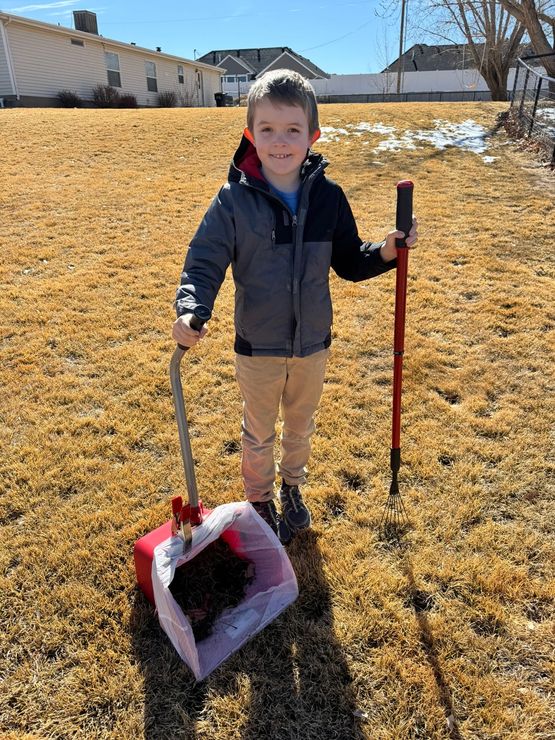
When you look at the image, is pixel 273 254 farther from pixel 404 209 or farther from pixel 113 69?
pixel 113 69

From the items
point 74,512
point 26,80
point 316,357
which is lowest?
point 74,512

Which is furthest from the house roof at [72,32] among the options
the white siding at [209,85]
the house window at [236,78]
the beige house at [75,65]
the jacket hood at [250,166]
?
the jacket hood at [250,166]

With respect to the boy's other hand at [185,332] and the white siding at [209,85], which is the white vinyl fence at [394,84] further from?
the boy's other hand at [185,332]

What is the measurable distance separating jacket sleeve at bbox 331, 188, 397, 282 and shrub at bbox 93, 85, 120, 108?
24.4m

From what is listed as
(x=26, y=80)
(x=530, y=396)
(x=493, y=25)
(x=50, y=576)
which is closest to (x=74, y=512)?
(x=50, y=576)

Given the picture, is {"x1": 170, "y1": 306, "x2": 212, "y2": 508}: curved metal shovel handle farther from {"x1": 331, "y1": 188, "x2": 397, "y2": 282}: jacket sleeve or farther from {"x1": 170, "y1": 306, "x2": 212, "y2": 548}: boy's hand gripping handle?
{"x1": 331, "y1": 188, "x2": 397, "y2": 282}: jacket sleeve

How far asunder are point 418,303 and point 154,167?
6.91m

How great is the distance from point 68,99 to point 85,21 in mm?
5768

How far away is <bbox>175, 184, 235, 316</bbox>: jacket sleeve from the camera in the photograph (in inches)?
71.4

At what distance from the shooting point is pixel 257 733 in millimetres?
1717

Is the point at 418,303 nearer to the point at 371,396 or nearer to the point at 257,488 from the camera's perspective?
the point at 371,396

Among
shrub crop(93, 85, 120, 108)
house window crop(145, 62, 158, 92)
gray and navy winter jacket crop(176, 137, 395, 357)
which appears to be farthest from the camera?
house window crop(145, 62, 158, 92)

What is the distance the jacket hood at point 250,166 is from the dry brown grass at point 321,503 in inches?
60.7

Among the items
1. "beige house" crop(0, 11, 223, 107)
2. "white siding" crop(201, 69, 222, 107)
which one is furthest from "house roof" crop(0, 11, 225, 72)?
"white siding" crop(201, 69, 222, 107)
